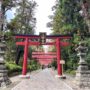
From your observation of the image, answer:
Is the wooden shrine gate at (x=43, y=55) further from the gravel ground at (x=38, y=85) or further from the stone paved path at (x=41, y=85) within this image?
the stone paved path at (x=41, y=85)

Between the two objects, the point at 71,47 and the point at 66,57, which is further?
the point at 66,57

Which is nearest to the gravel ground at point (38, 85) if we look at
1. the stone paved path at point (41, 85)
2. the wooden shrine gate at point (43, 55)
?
the stone paved path at point (41, 85)

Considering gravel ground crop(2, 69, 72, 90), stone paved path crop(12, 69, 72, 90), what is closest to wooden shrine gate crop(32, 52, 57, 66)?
gravel ground crop(2, 69, 72, 90)

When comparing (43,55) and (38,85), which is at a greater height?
(43,55)

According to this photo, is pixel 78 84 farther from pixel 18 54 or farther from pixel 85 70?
pixel 18 54

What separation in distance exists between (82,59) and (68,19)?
18.1 meters

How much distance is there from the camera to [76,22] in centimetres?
4103

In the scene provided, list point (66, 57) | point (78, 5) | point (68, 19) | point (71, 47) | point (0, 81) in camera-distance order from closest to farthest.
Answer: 1. point (0, 81)
2. point (78, 5)
3. point (68, 19)
4. point (71, 47)
5. point (66, 57)

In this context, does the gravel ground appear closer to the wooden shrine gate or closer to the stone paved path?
the stone paved path

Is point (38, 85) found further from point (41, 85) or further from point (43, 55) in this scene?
point (43, 55)

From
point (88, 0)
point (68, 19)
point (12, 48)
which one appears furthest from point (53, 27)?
point (88, 0)

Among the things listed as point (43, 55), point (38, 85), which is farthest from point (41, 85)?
point (43, 55)

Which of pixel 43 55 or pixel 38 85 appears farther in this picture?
pixel 43 55

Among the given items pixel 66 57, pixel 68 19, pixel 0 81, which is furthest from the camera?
pixel 66 57
